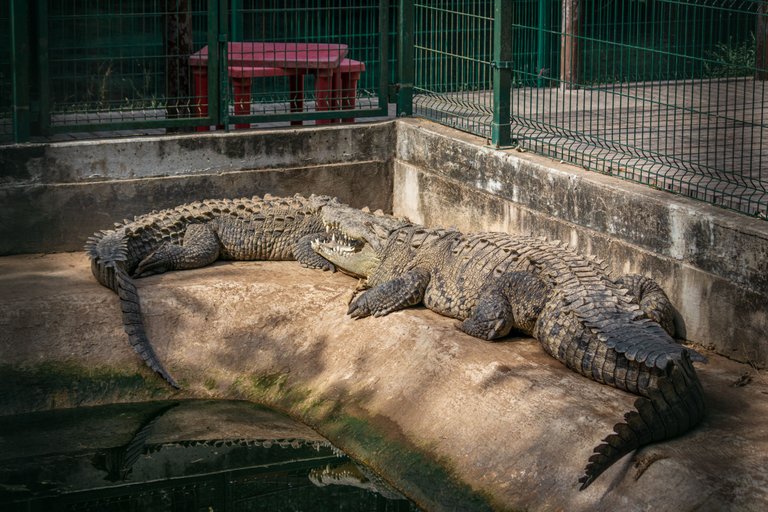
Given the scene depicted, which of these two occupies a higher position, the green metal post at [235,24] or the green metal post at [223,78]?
the green metal post at [235,24]

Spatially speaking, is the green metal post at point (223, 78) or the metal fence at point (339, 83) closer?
the metal fence at point (339, 83)

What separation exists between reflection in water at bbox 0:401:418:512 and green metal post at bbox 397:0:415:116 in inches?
140

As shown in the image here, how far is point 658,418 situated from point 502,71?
377cm

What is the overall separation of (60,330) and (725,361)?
4022 millimetres

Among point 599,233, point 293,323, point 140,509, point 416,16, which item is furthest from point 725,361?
point 416,16

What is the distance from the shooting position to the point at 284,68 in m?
9.28

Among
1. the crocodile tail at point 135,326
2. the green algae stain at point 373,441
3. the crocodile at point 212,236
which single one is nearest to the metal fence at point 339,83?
the crocodile at point 212,236

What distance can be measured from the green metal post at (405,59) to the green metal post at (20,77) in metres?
2.99

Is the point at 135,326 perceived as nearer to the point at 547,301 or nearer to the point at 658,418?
the point at 547,301

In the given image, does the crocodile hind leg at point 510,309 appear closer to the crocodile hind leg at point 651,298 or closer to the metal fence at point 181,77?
the crocodile hind leg at point 651,298

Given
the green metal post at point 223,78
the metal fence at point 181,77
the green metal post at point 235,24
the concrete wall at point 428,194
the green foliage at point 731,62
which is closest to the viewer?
the concrete wall at point 428,194

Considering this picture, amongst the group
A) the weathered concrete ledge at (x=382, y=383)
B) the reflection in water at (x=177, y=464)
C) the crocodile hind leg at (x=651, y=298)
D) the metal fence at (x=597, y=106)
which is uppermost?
the metal fence at (x=597, y=106)

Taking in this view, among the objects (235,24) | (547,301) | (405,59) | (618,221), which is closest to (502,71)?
(405,59)

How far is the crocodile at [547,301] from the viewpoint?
5.25 meters
